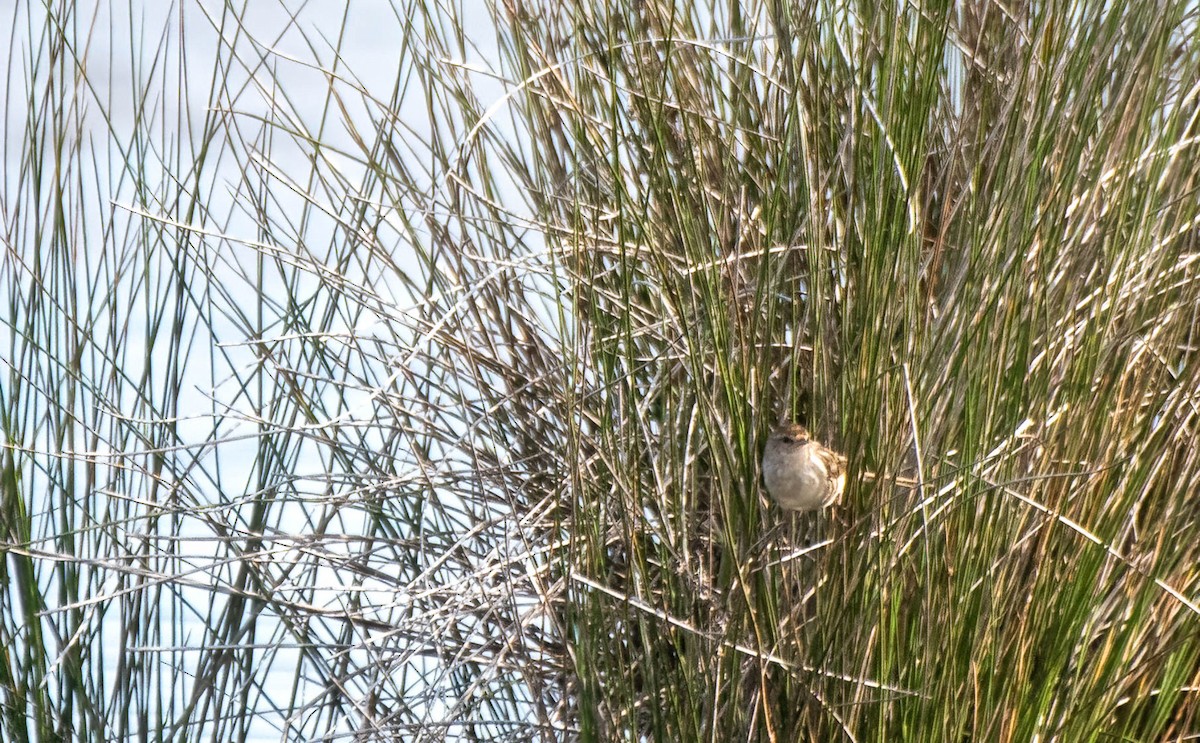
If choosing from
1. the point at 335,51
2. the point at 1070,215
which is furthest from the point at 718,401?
the point at 335,51

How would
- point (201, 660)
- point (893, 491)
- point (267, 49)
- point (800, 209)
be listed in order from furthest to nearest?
point (201, 660) < point (267, 49) < point (800, 209) < point (893, 491)

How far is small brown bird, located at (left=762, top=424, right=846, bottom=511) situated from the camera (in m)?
0.75

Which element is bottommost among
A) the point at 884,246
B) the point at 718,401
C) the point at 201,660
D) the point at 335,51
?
the point at 201,660

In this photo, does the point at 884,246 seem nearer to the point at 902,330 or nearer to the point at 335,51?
the point at 902,330

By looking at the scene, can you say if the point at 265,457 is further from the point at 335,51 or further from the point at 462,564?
the point at 335,51

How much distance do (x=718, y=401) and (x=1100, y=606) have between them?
12.2 inches

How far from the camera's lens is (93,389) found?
103 centimetres

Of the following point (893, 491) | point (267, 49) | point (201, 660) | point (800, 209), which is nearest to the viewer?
point (893, 491)

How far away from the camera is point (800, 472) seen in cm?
75

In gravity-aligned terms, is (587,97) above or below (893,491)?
above

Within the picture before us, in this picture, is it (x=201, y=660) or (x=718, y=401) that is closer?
(x=718, y=401)

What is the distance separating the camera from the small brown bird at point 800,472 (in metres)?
0.75

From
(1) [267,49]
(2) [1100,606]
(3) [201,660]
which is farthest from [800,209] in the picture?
(3) [201,660]

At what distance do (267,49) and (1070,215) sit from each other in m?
0.65
